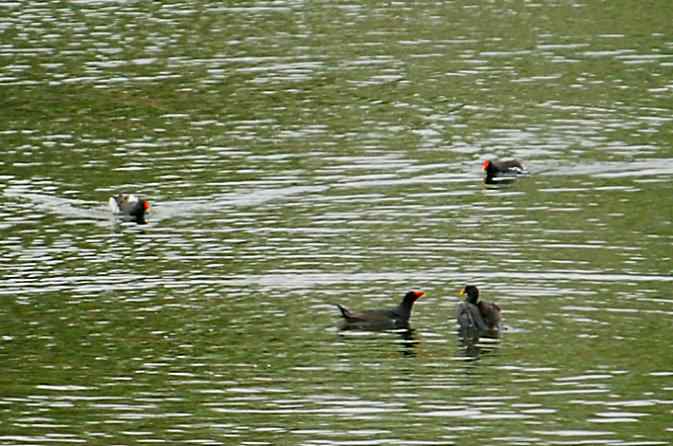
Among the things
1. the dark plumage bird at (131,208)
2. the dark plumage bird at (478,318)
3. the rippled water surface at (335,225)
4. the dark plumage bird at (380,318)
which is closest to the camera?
the rippled water surface at (335,225)

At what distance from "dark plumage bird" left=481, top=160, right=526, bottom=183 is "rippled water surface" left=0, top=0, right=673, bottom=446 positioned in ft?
0.95

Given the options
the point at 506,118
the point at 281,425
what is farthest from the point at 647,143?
the point at 281,425

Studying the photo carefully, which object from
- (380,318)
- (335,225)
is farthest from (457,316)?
(335,225)

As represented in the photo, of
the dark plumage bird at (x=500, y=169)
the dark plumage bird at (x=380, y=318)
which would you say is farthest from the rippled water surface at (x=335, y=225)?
the dark plumage bird at (x=500, y=169)

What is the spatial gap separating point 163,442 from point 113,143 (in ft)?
65.6

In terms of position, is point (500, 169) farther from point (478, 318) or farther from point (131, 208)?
point (478, 318)

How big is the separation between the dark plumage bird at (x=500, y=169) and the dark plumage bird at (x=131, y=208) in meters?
6.09

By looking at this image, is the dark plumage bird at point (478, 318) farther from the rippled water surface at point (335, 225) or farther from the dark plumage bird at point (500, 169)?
the dark plumage bird at point (500, 169)

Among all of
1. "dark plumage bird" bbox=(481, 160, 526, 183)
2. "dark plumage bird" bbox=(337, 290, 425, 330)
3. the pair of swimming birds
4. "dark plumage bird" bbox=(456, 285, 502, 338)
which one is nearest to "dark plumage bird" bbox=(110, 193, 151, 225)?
"dark plumage bird" bbox=(481, 160, 526, 183)

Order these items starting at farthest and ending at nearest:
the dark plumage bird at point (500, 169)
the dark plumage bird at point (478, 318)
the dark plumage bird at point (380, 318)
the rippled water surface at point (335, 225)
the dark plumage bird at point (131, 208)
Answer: the dark plumage bird at point (500, 169) → the dark plumage bird at point (131, 208) → the dark plumage bird at point (380, 318) → the dark plumage bird at point (478, 318) → the rippled water surface at point (335, 225)

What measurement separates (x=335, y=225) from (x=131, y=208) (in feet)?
12.0

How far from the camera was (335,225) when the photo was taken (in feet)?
101

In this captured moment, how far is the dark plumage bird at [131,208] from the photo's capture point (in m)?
32.2

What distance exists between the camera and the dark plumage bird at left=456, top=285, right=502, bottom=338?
23.5 m
